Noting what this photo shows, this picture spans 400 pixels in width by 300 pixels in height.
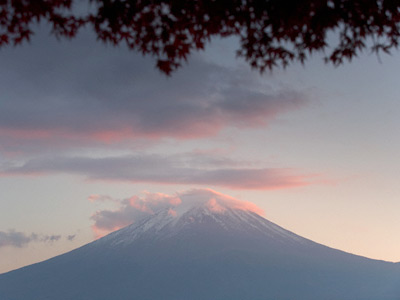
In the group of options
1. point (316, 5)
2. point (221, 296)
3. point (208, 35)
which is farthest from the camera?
point (221, 296)

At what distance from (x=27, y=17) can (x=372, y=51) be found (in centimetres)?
410

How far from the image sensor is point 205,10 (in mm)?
6324

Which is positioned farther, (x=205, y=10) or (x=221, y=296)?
(x=221, y=296)

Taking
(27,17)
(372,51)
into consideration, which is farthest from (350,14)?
(27,17)

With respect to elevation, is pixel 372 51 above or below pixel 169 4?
below

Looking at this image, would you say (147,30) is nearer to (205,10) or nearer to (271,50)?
(205,10)

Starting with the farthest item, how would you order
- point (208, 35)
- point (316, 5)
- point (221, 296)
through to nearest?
point (221, 296) → point (208, 35) → point (316, 5)

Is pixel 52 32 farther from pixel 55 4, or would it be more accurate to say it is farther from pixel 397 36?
pixel 397 36

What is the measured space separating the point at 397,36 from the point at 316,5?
1.28 metres

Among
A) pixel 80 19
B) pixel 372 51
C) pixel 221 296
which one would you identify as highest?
pixel 80 19

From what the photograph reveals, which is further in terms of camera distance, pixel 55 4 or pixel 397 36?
pixel 397 36

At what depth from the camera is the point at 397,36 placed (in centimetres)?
662

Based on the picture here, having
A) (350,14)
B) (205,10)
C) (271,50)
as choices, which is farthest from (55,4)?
(350,14)

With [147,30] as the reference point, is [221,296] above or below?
below
